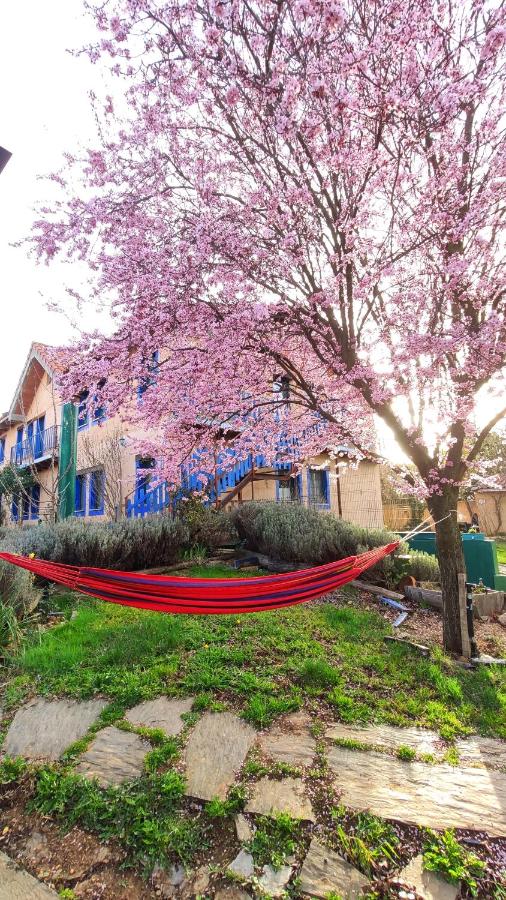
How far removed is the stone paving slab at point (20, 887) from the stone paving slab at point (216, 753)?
62 cm

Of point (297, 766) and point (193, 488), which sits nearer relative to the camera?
point (297, 766)

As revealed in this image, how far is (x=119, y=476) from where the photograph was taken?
9.62m

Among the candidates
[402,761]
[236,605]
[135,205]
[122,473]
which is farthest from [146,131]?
[122,473]

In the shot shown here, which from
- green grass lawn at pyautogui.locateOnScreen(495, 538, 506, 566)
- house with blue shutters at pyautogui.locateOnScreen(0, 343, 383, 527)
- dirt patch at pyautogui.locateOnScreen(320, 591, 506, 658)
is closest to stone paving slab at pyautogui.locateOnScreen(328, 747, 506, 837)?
dirt patch at pyautogui.locateOnScreen(320, 591, 506, 658)

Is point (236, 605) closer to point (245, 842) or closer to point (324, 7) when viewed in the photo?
point (245, 842)

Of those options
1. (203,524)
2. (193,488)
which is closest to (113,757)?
(203,524)

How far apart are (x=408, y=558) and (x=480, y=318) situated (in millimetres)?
3303

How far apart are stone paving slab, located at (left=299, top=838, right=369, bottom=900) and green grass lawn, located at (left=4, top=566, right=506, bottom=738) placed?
0.83 m

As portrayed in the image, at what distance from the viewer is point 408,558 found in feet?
19.3

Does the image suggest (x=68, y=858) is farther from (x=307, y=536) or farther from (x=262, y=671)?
(x=307, y=536)

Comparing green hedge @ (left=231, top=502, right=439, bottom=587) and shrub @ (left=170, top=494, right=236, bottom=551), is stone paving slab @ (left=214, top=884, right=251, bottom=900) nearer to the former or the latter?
green hedge @ (left=231, top=502, right=439, bottom=587)

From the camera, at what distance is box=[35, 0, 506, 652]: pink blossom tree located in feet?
9.89

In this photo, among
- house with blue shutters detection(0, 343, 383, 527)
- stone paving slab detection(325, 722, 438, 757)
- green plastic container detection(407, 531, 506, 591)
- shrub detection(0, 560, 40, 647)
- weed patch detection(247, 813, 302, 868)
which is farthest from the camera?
house with blue shutters detection(0, 343, 383, 527)

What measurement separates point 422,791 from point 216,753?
3.29 ft
